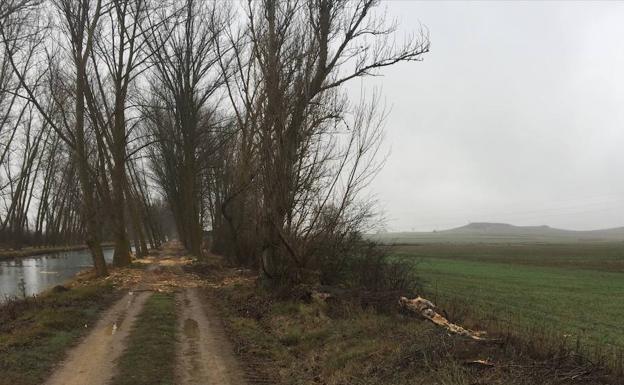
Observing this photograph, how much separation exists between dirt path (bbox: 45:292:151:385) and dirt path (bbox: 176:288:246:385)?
1125mm

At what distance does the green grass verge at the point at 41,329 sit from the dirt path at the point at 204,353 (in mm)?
2067

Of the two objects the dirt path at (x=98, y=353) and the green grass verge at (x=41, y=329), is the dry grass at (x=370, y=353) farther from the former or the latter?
the green grass verge at (x=41, y=329)

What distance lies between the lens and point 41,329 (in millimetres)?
10594

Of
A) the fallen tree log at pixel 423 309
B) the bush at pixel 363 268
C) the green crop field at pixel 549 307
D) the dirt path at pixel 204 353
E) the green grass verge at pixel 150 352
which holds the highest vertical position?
A: the bush at pixel 363 268

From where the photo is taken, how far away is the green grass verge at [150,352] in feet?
25.1

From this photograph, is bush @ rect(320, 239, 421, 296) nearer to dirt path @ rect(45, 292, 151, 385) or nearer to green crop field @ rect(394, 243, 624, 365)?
green crop field @ rect(394, 243, 624, 365)

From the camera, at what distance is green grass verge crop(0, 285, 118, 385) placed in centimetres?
803

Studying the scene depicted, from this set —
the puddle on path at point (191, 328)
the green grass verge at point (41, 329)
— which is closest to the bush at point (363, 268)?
the puddle on path at point (191, 328)

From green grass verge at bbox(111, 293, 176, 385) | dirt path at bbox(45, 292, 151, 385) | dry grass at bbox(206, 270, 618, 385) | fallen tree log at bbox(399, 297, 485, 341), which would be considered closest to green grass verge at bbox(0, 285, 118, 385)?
dirt path at bbox(45, 292, 151, 385)

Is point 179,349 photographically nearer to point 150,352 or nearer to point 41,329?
point 150,352

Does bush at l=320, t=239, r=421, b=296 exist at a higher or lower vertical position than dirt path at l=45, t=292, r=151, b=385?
higher

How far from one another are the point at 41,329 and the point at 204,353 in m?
3.77

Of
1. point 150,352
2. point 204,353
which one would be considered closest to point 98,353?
point 150,352

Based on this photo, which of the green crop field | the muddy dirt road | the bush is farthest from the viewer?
the bush
